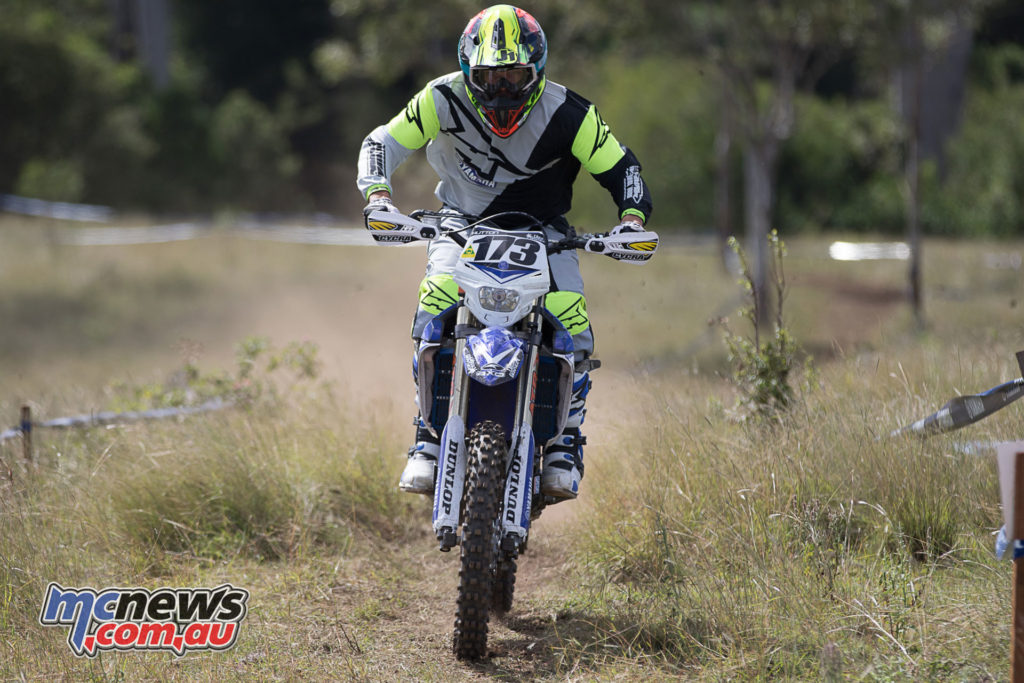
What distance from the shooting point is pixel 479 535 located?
4.09 m

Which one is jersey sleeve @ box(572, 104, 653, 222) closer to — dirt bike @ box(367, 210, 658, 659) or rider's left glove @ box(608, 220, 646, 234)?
rider's left glove @ box(608, 220, 646, 234)

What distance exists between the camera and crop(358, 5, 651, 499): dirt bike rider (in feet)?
15.5

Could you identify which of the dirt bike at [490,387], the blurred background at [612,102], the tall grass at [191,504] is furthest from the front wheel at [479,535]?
the blurred background at [612,102]

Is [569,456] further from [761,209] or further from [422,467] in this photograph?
[761,209]

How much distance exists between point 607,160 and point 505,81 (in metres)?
0.64

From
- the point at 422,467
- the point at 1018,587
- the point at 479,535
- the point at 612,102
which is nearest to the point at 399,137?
the point at 422,467

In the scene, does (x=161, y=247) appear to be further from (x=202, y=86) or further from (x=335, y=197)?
(x=202, y=86)

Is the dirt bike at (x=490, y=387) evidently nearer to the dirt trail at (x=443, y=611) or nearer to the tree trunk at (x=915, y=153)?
the dirt trail at (x=443, y=611)

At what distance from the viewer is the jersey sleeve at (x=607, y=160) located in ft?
16.7

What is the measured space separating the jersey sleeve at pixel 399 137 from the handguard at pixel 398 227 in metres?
0.47

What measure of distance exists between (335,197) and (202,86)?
28.5 ft

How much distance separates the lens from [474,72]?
15.8 feet

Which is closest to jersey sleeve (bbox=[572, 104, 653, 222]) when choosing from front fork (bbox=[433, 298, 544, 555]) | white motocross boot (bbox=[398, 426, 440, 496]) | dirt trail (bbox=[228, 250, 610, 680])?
front fork (bbox=[433, 298, 544, 555])

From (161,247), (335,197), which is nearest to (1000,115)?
(161,247)
